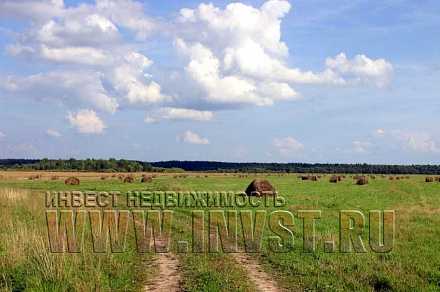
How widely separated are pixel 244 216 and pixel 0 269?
42.3 feet

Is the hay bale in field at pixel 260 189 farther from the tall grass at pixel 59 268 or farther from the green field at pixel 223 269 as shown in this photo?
the tall grass at pixel 59 268

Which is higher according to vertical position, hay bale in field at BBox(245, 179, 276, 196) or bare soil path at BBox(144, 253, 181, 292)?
hay bale in field at BBox(245, 179, 276, 196)

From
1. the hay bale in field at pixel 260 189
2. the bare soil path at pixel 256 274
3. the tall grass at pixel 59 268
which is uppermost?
the hay bale in field at pixel 260 189

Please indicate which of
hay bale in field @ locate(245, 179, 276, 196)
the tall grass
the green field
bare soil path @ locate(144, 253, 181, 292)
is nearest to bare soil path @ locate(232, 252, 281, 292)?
the green field

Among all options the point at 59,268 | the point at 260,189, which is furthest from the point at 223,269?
the point at 260,189

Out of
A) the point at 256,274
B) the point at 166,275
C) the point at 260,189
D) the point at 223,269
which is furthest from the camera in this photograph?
the point at 260,189

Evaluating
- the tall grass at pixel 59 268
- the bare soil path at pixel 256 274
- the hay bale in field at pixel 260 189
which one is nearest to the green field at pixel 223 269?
the tall grass at pixel 59 268

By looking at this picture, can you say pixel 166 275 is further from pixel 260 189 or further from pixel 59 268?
pixel 260 189

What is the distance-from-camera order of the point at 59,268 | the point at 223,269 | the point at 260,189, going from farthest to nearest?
the point at 260,189
the point at 223,269
the point at 59,268

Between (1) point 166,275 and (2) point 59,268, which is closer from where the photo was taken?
(2) point 59,268

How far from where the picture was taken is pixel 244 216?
78.9 feet

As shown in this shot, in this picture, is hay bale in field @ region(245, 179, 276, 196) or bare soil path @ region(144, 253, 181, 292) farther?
hay bale in field @ region(245, 179, 276, 196)

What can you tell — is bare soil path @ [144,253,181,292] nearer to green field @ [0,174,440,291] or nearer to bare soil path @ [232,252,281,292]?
green field @ [0,174,440,291]

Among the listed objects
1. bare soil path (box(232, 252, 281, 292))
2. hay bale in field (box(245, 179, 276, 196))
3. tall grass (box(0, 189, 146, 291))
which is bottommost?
bare soil path (box(232, 252, 281, 292))
